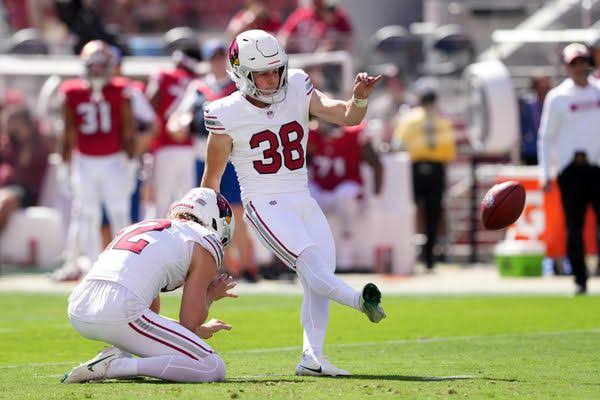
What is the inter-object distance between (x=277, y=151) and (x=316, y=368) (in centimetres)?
120

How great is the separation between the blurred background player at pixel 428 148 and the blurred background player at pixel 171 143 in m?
2.68

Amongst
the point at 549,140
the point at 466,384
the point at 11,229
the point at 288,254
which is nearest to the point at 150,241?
the point at 288,254

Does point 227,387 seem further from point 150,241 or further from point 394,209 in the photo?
point 394,209

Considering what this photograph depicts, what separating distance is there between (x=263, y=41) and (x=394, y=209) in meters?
8.74

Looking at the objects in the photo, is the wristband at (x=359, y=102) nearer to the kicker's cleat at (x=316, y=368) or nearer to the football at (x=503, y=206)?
the kicker's cleat at (x=316, y=368)

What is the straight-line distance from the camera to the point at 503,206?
9367mm

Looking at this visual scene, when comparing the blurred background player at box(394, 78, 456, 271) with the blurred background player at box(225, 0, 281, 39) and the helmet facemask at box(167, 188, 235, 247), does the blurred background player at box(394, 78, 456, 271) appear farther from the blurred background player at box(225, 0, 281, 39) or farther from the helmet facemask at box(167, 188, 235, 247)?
the helmet facemask at box(167, 188, 235, 247)

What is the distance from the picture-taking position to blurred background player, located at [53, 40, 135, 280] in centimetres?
1522

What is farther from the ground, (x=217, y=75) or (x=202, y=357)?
(x=217, y=75)

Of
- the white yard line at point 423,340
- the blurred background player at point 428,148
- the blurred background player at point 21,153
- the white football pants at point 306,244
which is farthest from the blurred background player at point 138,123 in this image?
the white football pants at point 306,244

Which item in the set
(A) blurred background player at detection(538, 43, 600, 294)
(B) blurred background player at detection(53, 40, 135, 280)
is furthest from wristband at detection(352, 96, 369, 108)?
(B) blurred background player at detection(53, 40, 135, 280)

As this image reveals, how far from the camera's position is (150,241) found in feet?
24.7

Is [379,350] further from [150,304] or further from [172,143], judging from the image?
[172,143]

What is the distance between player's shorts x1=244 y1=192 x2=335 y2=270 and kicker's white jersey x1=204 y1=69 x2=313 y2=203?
0.06 metres
